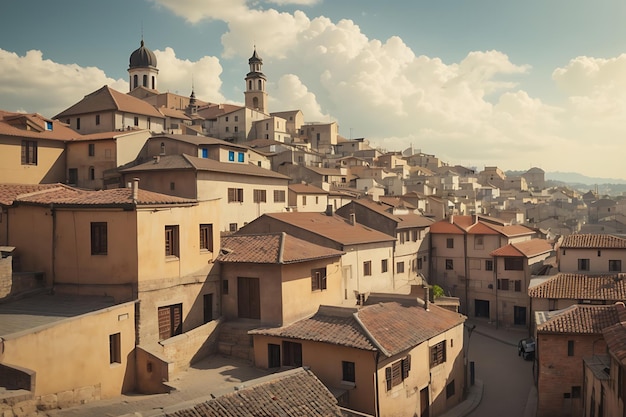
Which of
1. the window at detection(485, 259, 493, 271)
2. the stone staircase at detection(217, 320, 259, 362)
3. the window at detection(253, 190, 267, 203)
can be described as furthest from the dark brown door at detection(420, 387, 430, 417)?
the window at detection(485, 259, 493, 271)

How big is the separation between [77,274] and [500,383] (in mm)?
26546

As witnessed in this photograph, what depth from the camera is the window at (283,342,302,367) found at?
2358cm

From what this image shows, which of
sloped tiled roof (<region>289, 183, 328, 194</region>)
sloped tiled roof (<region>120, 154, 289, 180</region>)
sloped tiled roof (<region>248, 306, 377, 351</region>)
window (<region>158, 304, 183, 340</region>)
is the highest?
sloped tiled roof (<region>120, 154, 289, 180</region>)

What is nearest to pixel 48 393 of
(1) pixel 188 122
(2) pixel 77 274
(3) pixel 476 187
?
(2) pixel 77 274

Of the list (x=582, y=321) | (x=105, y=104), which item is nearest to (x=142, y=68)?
(x=105, y=104)

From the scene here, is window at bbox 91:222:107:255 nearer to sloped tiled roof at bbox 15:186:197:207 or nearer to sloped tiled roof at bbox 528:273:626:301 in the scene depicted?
sloped tiled roof at bbox 15:186:197:207

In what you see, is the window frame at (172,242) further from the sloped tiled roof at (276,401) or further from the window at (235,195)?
the window at (235,195)

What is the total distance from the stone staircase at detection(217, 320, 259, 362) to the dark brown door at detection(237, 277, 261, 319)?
0.59 metres

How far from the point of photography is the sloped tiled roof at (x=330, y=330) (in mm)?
22273

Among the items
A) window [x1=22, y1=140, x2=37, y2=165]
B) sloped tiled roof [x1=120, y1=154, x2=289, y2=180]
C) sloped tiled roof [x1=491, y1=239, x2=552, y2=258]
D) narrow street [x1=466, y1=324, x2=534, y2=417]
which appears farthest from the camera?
sloped tiled roof [x1=491, y1=239, x2=552, y2=258]

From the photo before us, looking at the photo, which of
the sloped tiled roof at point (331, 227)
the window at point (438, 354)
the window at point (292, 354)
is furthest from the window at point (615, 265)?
the window at point (292, 354)

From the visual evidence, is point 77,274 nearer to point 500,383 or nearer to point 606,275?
point 500,383

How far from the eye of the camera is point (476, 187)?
106m

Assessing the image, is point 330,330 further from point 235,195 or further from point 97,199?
point 235,195
